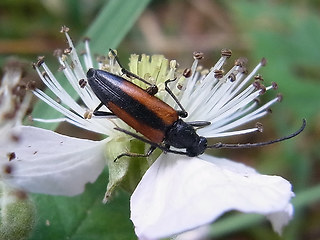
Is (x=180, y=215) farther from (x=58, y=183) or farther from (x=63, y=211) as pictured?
(x=63, y=211)

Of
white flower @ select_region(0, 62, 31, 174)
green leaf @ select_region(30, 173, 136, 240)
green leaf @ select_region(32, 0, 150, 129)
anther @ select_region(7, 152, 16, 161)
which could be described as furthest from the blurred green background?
anther @ select_region(7, 152, 16, 161)

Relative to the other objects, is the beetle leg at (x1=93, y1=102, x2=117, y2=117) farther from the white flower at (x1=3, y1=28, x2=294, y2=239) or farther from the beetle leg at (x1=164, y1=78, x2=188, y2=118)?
the beetle leg at (x1=164, y1=78, x2=188, y2=118)

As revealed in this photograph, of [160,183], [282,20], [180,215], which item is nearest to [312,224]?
[282,20]

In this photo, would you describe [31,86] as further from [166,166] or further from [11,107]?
[166,166]

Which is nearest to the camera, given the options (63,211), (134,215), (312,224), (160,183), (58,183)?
(134,215)

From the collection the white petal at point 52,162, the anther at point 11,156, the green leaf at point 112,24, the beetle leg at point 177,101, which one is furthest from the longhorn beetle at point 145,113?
the green leaf at point 112,24

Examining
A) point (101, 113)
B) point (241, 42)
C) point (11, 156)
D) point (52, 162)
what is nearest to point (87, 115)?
point (101, 113)

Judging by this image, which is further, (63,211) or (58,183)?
(63,211)
